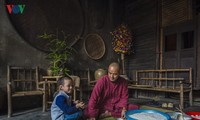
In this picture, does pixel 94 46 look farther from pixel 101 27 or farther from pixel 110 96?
pixel 110 96

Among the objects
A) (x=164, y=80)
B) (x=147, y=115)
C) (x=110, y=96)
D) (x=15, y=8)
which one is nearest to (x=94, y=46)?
(x=164, y=80)

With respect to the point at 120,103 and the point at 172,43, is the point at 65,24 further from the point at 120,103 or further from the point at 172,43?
the point at 120,103

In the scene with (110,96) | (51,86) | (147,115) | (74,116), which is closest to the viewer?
(147,115)

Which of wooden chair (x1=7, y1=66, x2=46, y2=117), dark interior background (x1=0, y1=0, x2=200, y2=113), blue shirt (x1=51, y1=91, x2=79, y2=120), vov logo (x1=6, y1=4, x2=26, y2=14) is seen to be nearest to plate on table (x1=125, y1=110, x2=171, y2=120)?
blue shirt (x1=51, y1=91, x2=79, y2=120)

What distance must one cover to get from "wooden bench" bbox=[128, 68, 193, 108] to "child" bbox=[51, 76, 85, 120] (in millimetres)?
2681

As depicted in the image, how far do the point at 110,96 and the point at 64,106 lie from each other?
83 centimetres

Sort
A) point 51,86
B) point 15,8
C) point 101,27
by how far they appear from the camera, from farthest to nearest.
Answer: point 101,27 → point 51,86 → point 15,8

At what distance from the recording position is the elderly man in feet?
8.45

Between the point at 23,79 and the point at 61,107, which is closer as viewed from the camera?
the point at 61,107

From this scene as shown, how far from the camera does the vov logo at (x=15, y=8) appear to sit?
4395 millimetres

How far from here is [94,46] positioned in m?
5.96

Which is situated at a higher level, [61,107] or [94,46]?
[94,46]

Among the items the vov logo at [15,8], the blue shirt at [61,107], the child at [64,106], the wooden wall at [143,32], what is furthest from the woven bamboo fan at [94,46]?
the blue shirt at [61,107]

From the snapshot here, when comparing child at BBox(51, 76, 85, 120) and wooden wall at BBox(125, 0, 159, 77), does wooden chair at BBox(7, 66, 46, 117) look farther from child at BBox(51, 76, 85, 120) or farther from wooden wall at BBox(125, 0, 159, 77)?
wooden wall at BBox(125, 0, 159, 77)
